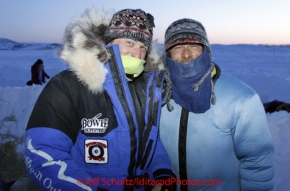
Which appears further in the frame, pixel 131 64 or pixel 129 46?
pixel 129 46

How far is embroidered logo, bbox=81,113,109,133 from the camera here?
5.06 ft

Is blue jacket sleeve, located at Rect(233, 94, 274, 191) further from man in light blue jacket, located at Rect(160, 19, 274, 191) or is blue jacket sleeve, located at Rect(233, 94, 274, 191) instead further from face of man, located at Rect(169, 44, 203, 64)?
face of man, located at Rect(169, 44, 203, 64)

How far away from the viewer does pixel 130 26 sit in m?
1.83

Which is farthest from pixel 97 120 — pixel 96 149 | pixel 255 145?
pixel 255 145

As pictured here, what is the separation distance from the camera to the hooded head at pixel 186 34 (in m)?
1.87

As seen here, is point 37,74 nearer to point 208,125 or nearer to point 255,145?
point 208,125

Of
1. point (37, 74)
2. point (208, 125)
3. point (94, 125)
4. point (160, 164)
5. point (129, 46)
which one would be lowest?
point (37, 74)

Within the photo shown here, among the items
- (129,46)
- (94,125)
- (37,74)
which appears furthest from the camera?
(37,74)

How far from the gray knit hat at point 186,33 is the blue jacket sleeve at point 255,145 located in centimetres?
59

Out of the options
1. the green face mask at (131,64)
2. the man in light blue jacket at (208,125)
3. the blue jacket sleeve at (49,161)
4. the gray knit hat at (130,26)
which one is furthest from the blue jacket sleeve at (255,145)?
the blue jacket sleeve at (49,161)

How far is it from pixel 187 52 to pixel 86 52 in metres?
0.78

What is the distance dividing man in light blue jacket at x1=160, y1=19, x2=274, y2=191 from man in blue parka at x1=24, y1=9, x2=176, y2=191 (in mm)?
182

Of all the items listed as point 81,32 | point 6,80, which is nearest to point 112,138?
point 81,32

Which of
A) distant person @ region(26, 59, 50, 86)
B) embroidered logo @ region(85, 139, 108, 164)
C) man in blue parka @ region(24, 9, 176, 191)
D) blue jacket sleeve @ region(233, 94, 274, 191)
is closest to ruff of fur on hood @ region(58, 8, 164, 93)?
man in blue parka @ region(24, 9, 176, 191)
